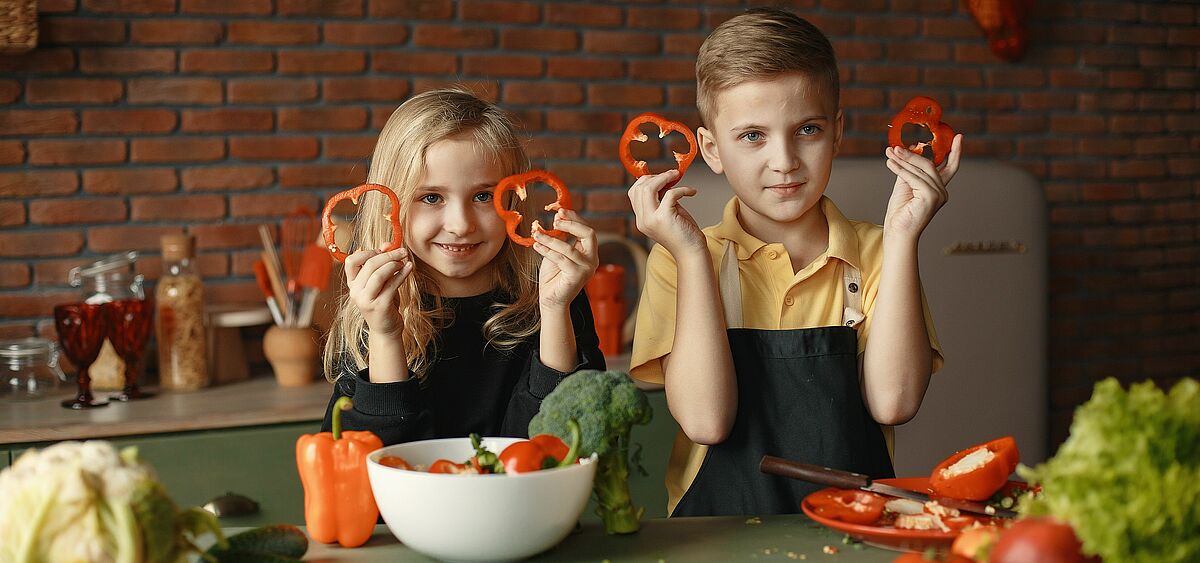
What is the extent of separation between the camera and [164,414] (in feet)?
8.05

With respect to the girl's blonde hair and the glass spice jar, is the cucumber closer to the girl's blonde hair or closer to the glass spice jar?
the girl's blonde hair

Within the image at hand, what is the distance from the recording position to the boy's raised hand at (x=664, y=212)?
1529 mm

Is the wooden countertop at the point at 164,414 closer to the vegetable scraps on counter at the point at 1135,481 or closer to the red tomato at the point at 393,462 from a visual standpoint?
the red tomato at the point at 393,462

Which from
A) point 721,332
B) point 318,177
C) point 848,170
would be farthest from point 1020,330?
point 318,177

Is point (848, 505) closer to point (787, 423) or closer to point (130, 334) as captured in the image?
point (787, 423)

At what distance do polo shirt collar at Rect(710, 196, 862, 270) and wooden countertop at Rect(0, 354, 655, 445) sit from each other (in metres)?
1.23

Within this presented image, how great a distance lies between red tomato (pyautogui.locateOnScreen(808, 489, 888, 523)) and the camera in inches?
46.1

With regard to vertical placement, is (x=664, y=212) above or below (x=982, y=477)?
above

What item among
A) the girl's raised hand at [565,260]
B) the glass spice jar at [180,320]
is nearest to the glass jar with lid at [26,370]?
the glass spice jar at [180,320]

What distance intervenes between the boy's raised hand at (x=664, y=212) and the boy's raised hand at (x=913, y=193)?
0.31 meters

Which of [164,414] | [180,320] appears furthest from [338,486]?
[180,320]

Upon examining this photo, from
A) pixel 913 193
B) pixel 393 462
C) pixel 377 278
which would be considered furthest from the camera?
pixel 913 193

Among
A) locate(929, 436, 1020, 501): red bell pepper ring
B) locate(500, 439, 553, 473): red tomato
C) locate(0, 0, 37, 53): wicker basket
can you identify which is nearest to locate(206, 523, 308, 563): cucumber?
locate(500, 439, 553, 473): red tomato

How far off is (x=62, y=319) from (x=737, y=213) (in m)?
1.68
